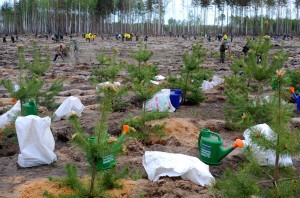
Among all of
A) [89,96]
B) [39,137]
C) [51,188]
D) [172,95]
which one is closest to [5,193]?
[51,188]

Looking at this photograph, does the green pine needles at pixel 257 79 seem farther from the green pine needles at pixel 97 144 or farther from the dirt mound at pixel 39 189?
the green pine needles at pixel 97 144

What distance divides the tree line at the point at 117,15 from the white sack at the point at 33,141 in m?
55.8

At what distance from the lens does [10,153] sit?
6.32m

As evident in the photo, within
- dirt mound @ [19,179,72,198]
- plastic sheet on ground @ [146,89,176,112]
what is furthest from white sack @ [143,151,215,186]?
plastic sheet on ground @ [146,89,176,112]

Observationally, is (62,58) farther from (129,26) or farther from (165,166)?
(129,26)

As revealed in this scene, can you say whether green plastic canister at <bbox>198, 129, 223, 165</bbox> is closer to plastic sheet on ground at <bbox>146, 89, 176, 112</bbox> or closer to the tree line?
plastic sheet on ground at <bbox>146, 89, 176, 112</bbox>

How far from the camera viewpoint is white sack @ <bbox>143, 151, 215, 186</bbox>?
4797 mm

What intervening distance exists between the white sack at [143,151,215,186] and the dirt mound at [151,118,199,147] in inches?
62.1

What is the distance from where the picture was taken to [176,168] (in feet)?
16.1

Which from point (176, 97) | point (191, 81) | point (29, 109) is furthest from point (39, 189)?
point (191, 81)

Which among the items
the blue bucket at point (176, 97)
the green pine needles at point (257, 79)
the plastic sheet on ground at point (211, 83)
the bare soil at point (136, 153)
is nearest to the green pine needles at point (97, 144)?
the bare soil at point (136, 153)

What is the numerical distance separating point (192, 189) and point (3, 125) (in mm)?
4339

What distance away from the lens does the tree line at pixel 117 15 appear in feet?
212

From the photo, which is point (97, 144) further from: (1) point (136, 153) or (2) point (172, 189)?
(1) point (136, 153)
